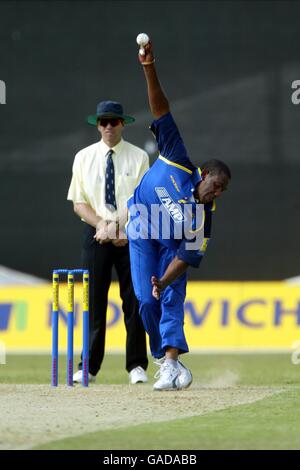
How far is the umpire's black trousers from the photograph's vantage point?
22.7 feet

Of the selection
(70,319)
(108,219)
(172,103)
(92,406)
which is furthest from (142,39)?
(172,103)

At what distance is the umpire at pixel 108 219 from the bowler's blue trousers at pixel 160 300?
54 centimetres

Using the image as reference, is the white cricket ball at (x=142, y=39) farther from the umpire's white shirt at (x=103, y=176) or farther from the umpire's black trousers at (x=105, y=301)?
the umpire's black trousers at (x=105, y=301)

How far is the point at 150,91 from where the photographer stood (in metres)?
6.12

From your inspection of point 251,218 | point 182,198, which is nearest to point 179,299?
point 182,198

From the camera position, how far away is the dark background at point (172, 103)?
10.9 meters

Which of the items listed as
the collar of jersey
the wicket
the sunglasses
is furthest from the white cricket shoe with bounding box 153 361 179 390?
the sunglasses

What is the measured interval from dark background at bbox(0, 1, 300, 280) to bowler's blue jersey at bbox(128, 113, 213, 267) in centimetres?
472

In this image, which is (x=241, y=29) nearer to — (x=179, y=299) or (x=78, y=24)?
(x=78, y=24)

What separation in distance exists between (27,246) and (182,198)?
505cm

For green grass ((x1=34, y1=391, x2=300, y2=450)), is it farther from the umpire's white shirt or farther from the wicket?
the umpire's white shirt

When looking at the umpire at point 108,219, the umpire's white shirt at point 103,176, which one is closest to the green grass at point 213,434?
the umpire at point 108,219

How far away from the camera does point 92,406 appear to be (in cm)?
560

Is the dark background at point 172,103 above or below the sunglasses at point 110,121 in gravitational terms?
above
